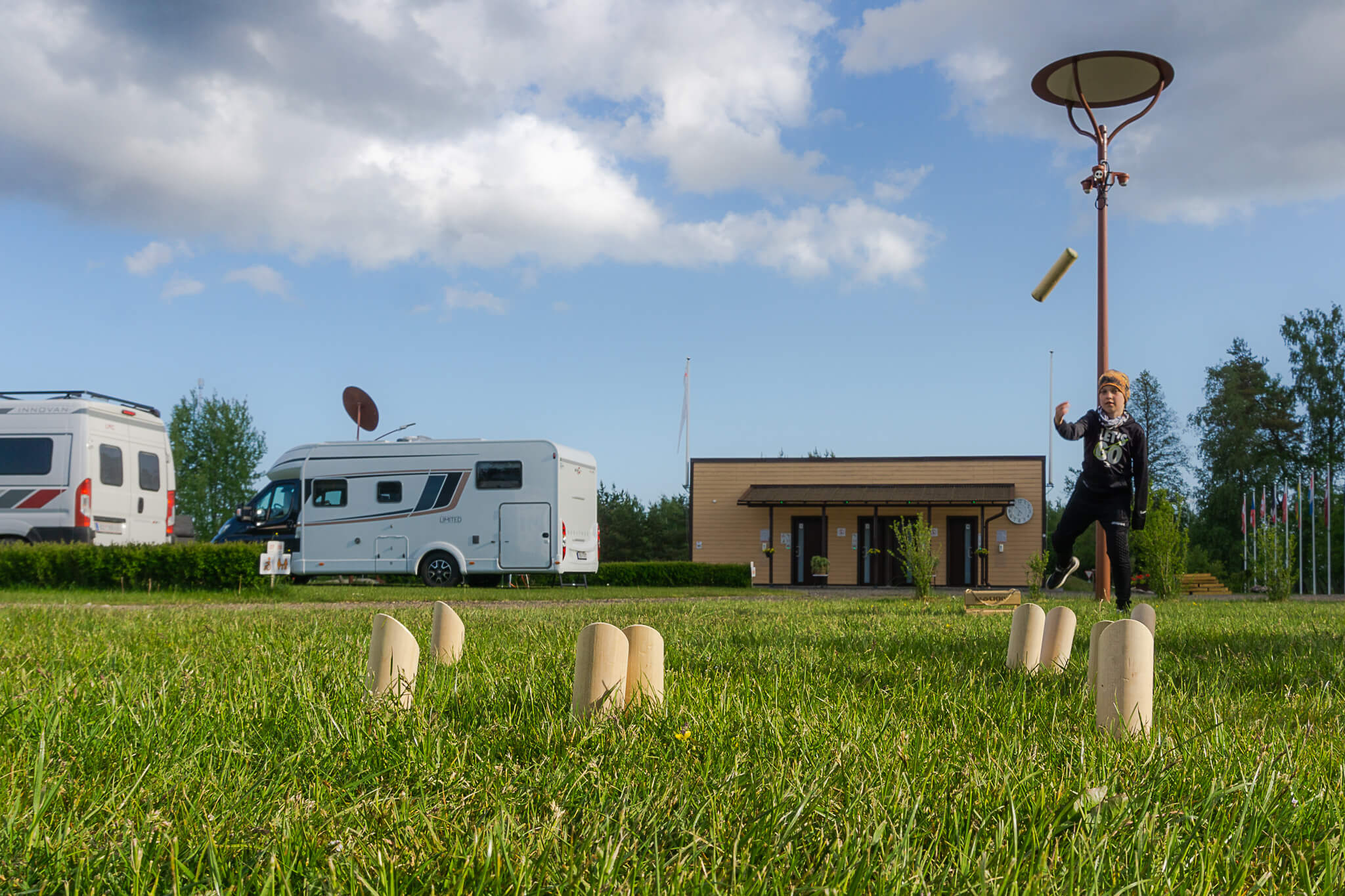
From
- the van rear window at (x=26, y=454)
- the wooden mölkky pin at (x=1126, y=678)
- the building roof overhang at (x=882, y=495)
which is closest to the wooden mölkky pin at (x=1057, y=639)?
the wooden mölkky pin at (x=1126, y=678)

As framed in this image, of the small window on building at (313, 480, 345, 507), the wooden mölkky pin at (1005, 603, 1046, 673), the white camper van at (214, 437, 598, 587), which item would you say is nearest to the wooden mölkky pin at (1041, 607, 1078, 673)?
the wooden mölkky pin at (1005, 603, 1046, 673)

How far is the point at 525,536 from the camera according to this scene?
65.5 ft

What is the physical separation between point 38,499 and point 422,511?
6838 mm

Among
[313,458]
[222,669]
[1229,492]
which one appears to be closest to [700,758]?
[222,669]

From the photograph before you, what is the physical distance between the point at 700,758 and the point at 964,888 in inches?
35.5

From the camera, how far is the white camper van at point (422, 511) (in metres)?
20.0

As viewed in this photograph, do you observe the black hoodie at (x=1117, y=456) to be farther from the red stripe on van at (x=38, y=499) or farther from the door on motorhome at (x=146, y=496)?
the door on motorhome at (x=146, y=496)

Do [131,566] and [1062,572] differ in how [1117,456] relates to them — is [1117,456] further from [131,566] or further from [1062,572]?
[131,566]

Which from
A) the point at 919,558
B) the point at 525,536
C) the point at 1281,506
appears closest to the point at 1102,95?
the point at 919,558

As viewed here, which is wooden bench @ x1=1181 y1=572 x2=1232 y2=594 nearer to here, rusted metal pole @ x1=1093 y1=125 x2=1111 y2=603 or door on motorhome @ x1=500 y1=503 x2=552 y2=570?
rusted metal pole @ x1=1093 y1=125 x2=1111 y2=603

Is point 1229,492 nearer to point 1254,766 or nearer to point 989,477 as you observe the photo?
point 989,477

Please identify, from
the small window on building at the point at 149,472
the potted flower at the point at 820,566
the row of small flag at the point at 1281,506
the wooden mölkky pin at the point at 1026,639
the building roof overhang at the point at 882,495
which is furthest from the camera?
→ the potted flower at the point at 820,566

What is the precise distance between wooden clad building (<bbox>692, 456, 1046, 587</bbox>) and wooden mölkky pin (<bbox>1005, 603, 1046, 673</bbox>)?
26.8 metres

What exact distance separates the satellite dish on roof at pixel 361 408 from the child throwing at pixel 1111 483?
1961cm
